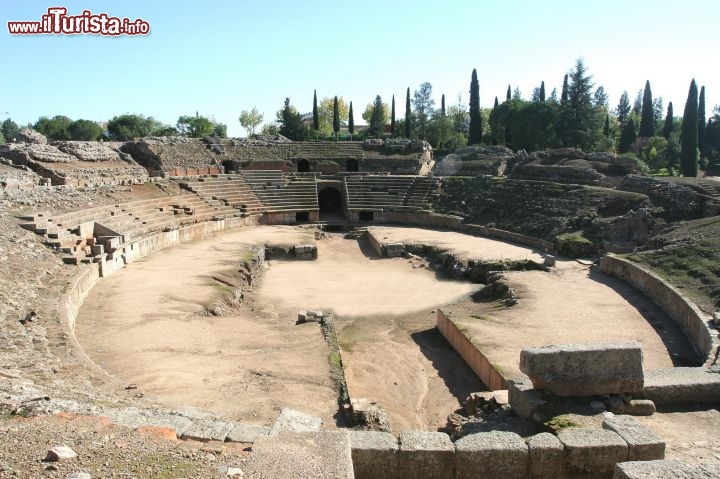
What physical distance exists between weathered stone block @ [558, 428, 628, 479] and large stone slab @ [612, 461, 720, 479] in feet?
2.71

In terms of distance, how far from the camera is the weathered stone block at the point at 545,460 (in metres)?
6.05

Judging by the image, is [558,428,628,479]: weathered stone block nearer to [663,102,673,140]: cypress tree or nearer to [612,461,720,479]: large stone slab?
[612,461,720,479]: large stone slab

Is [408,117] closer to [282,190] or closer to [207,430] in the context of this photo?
[282,190]

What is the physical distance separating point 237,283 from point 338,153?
27136mm

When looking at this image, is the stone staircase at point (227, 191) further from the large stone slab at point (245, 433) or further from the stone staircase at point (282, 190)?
the large stone slab at point (245, 433)

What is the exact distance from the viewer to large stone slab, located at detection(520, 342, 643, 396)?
7.51 metres

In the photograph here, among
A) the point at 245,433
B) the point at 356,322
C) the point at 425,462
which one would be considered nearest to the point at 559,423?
the point at 425,462

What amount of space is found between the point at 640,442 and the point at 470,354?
667 cm

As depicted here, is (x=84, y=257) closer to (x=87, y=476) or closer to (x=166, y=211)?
(x=166, y=211)

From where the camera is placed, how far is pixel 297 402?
9375 millimetres

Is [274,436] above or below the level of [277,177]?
below

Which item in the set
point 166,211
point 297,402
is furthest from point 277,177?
point 297,402

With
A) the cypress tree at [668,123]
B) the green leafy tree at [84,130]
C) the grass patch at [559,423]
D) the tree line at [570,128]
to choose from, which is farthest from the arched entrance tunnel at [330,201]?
the cypress tree at [668,123]

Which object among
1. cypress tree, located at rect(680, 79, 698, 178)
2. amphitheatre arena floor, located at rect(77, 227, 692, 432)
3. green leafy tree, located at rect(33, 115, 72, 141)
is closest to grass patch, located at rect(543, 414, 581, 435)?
amphitheatre arena floor, located at rect(77, 227, 692, 432)
